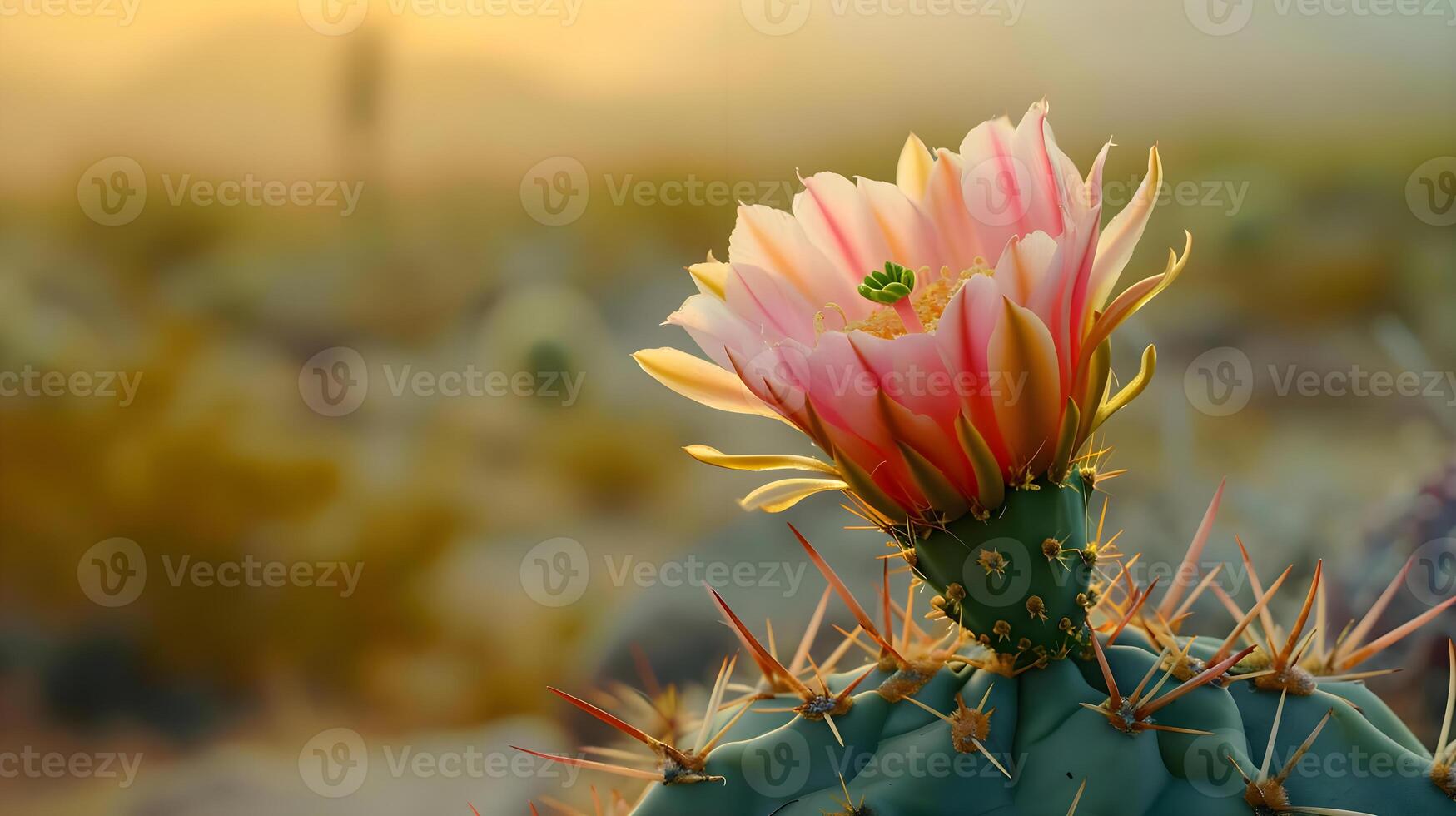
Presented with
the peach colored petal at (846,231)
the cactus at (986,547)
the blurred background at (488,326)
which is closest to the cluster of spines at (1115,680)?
the cactus at (986,547)

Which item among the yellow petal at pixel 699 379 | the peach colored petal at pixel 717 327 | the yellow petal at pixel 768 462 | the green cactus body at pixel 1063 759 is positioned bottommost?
the green cactus body at pixel 1063 759

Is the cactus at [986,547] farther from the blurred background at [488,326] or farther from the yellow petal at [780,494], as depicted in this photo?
the blurred background at [488,326]

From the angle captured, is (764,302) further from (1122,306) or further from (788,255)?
(1122,306)

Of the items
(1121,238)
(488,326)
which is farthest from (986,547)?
(488,326)

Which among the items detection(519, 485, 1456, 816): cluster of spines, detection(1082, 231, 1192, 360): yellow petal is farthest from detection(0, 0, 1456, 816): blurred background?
detection(1082, 231, 1192, 360): yellow petal

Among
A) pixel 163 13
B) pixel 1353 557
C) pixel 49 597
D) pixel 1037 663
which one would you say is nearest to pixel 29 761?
pixel 49 597

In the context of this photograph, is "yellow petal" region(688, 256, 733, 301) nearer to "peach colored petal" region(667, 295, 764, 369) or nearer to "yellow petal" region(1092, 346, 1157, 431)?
"peach colored petal" region(667, 295, 764, 369)
